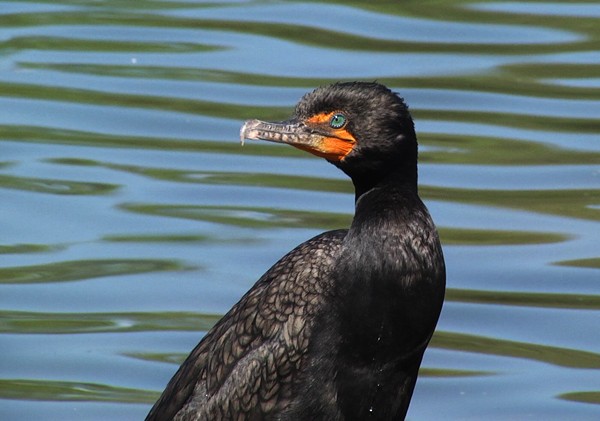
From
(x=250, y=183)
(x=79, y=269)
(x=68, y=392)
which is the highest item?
(x=250, y=183)

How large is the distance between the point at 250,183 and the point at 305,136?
4.11 metres

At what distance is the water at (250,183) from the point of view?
A: 9.16 metres

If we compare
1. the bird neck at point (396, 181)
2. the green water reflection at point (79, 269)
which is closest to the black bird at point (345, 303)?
the bird neck at point (396, 181)

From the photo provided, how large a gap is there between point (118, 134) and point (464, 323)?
11.0 ft

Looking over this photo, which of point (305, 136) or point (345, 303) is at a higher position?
point (305, 136)

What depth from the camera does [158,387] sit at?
8.91 meters

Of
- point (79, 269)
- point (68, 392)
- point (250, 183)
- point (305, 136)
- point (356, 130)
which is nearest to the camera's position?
point (356, 130)

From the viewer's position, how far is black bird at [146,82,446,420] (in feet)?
23.0

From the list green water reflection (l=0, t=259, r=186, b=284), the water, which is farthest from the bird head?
green water reflection (l=0, t=259, r=186, b=284)

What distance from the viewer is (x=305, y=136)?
7.21m

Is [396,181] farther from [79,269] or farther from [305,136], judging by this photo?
[79,269]

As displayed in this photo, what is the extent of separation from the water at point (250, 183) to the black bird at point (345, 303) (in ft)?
5.03

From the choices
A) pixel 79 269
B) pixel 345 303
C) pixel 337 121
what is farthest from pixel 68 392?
pixel 337 121

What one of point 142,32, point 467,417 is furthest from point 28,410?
point 142,32
